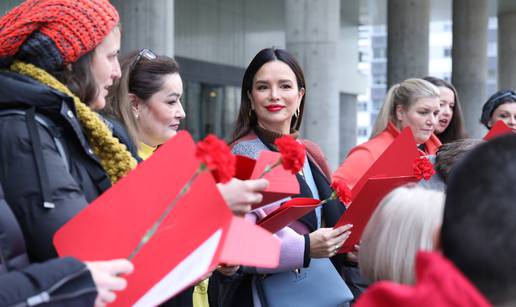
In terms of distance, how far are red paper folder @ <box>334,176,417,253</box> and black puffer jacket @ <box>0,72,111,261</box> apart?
1281 mm

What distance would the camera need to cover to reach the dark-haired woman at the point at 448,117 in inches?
227

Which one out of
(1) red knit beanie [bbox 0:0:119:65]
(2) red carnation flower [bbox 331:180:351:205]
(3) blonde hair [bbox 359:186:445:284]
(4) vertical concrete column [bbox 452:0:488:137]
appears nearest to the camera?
(3) blonde hair [bbox 359:186:445:284]

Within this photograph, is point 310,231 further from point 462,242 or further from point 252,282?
point 462,242

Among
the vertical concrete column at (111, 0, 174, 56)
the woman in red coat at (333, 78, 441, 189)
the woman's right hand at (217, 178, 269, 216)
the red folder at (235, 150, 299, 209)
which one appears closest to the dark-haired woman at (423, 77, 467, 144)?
the woman in red coat at (333, 78, 441, 189)

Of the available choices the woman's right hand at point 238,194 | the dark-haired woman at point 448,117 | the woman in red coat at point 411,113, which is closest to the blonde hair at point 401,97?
the woman in red coat at point 411,113

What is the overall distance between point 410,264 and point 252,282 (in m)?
1.55

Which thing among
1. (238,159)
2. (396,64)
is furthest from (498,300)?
(396,64)

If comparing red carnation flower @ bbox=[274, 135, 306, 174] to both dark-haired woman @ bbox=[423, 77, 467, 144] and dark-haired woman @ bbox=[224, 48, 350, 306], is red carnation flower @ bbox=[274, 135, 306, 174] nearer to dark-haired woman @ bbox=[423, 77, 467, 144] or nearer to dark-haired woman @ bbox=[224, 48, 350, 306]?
dark-haired woman @ bbox=[224, 48, 350, 306]

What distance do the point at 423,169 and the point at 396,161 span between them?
14 centimetres

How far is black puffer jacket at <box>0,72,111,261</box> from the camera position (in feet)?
6.69

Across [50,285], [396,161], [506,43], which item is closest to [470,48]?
[506,43]

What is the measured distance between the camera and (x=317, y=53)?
37.2 ft

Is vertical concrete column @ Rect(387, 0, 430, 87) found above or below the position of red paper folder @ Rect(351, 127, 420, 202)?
above

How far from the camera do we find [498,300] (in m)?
1.48
